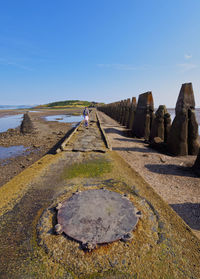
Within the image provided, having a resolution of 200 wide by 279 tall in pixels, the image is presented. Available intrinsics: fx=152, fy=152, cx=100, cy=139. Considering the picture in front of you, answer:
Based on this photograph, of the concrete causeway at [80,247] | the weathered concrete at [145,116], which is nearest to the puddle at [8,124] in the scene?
the weathered concrete at [145,116]

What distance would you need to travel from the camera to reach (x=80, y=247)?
2182 millimetres

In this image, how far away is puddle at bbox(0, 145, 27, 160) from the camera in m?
10.6

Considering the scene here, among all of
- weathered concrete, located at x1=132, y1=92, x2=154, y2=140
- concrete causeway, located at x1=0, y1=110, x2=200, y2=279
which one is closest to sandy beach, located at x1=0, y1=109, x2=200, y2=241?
concrete causeway, located at x1=0, y1=110, x2=200, y2=279

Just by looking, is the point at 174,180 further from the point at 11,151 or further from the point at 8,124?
the point at 8,124

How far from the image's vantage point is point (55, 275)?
6.15ft

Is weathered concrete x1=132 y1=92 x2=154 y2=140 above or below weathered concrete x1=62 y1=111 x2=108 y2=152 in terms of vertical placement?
above

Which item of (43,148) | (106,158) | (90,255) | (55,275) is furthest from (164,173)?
(43,148)

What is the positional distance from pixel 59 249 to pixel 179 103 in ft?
31.1

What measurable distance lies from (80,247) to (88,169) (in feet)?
9.33

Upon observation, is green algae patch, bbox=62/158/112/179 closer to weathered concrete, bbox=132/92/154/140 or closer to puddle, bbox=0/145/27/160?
puddle, bbox=0/145/27/160

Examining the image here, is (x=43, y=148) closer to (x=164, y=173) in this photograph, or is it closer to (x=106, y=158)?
(x=106, y=158)

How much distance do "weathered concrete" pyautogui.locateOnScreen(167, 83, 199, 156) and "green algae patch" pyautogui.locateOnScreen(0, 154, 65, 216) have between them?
7.21 m

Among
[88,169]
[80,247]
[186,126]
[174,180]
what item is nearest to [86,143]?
[88,169]

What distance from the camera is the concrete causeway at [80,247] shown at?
6.28 feet
